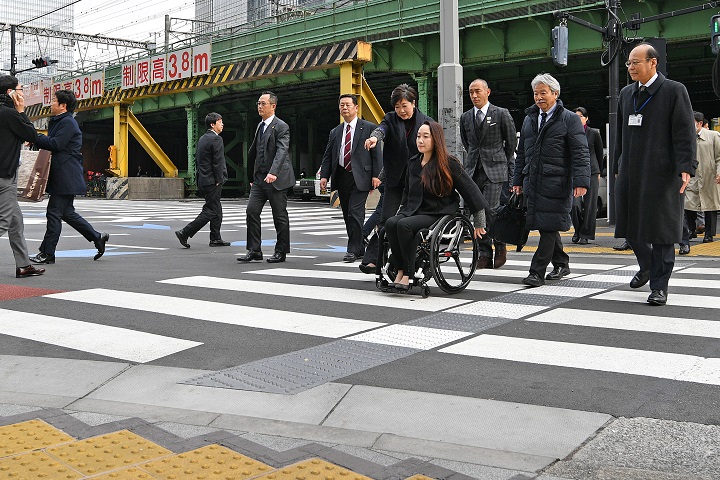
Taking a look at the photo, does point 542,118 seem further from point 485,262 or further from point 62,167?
point 62,167

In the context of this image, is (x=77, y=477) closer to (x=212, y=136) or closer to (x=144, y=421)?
(x=144, y=421)

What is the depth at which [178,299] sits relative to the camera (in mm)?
6781

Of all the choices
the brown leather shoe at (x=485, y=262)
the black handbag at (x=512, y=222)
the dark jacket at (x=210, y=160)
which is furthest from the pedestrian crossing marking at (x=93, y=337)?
the dark jacket at (x=210, y=160)

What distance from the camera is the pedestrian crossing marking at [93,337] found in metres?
4.89

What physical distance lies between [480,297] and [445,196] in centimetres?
93

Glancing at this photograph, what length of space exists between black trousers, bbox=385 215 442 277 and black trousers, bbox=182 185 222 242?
5.93 meters

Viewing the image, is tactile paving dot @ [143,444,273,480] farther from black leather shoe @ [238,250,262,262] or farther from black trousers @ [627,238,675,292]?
black leather shoe @ [238,250,262,262]

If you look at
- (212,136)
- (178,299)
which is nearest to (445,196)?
(178,299)

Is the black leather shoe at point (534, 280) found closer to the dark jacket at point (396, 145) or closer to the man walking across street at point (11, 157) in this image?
the dark jacket at point (396, 145)

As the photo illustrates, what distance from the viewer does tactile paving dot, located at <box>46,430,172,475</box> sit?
2.95 meters

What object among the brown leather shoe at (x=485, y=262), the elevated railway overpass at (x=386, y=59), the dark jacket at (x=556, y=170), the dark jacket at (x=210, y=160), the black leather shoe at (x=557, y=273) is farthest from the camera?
the elevated railway overpass at (x=386, y=59)

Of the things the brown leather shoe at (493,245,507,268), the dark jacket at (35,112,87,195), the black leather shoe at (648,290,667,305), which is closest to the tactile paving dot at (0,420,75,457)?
the black leather shoe at (648,290,667,305)

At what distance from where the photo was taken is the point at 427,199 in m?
6.89

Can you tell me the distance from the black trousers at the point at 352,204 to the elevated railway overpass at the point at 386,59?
14.9 m
